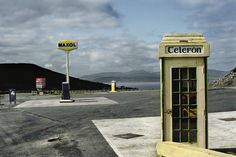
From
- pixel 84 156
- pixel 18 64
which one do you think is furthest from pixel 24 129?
pixel 18 64

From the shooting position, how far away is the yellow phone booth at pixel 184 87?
815cm

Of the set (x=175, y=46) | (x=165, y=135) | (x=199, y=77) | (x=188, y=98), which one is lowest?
(x=165, y=135)

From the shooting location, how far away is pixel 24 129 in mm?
14531

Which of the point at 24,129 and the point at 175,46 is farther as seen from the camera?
the point at 24,129

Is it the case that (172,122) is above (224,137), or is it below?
above

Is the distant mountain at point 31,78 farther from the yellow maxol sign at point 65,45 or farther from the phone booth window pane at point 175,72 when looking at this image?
the phone booth window pane at point 175,72

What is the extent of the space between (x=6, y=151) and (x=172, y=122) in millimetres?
5218

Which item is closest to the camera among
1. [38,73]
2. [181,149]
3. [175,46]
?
[181,149]

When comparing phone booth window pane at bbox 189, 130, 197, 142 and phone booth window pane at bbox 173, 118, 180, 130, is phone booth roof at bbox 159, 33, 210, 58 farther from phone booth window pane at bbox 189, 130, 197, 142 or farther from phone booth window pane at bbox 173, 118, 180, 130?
phone booth window pane at bbox 189, 130, 197, 142

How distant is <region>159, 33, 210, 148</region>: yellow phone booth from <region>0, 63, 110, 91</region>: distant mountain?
3788 inches

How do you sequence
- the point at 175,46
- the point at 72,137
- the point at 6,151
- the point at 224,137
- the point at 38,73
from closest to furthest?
the point at 175,46
the point at 6,151
the point at 224,137
the point at 72,137
the point at 38,73

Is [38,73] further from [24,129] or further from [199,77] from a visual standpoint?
[199,77]

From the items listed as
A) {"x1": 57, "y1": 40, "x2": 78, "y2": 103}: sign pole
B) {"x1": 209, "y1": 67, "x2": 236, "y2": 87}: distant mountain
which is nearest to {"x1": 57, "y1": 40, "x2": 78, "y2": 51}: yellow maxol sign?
{"x1": 57, "y1": 40, "x2": 78, "y2": 103}: sign pole

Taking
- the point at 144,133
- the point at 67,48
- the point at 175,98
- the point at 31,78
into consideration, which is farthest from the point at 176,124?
the point at 31,78
